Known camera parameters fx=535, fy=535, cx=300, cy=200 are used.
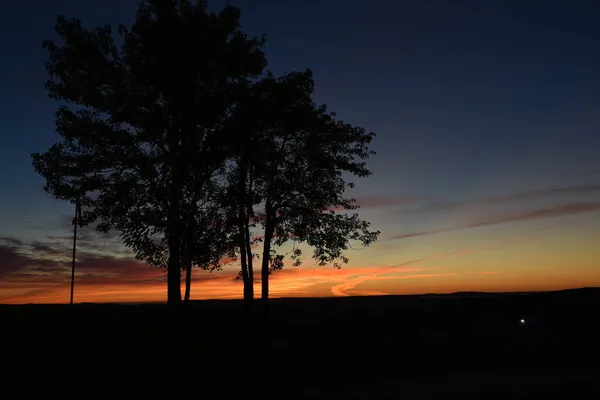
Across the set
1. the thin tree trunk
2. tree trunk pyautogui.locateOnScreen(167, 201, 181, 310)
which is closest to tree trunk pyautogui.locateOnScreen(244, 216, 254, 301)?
the thin tree trunk

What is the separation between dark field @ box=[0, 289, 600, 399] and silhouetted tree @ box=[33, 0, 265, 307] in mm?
5410

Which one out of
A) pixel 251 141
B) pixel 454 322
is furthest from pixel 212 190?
pixel 454 322

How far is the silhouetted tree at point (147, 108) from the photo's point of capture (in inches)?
1060

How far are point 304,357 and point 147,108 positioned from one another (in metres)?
15.5

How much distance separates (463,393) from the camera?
20.1 metres

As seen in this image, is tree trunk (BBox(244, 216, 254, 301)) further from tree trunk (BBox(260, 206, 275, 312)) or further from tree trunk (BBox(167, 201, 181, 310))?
tree trunk (BBox(167, 201, 181, 310))

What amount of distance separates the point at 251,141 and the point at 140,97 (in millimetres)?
6134

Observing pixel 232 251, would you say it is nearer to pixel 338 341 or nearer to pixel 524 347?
pixel 338 341

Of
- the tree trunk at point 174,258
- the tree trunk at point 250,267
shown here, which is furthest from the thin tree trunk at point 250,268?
the tree trunk at point 174,258

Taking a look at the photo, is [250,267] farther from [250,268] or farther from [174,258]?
[174,258]

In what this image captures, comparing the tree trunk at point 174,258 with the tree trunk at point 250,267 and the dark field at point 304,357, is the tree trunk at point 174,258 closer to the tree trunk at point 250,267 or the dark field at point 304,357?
the dark field at point 304,357

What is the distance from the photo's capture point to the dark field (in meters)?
21.3

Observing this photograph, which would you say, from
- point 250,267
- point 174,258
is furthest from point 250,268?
point 174,258

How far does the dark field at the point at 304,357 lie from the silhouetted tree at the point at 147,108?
5.41 meters
